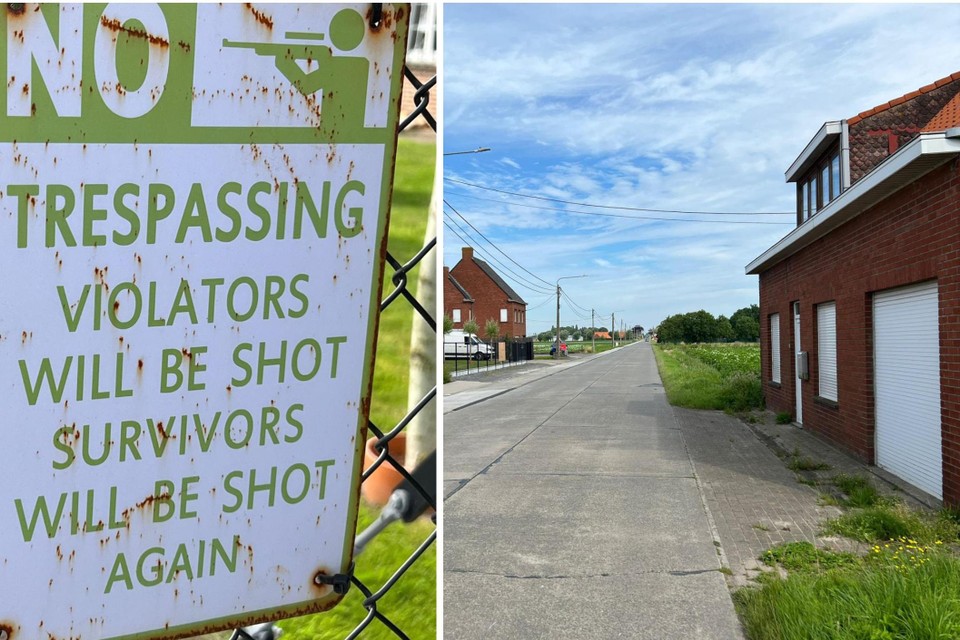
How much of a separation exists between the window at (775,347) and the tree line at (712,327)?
9881 cm

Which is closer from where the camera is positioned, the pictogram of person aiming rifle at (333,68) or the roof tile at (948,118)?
the pictogram of person aiming rifle at (333,68)

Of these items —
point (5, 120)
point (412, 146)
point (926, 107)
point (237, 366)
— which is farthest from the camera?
point (926, 107)

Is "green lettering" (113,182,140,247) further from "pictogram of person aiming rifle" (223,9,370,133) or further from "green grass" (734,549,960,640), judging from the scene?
"green grass" (734,549,960,640)

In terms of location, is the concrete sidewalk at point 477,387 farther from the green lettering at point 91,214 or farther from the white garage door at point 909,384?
the green lettering at point 91,214

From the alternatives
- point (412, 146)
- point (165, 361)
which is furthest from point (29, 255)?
point (412, 146)

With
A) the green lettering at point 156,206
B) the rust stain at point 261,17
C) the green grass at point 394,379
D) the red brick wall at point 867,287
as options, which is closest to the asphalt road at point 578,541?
the red brick wall at point 867,287

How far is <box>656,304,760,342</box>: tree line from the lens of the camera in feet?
373

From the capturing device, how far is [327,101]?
1.28 meters

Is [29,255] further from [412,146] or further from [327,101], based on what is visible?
[412,146]

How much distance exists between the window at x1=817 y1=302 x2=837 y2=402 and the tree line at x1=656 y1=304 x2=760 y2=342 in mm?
103563

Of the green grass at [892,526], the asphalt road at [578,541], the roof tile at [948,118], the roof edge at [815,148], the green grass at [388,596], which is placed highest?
the roof edge at [815,148]

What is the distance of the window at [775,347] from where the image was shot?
17.1 m

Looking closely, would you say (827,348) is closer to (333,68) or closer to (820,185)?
(820,185)

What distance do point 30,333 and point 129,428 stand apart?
0.22 meters
